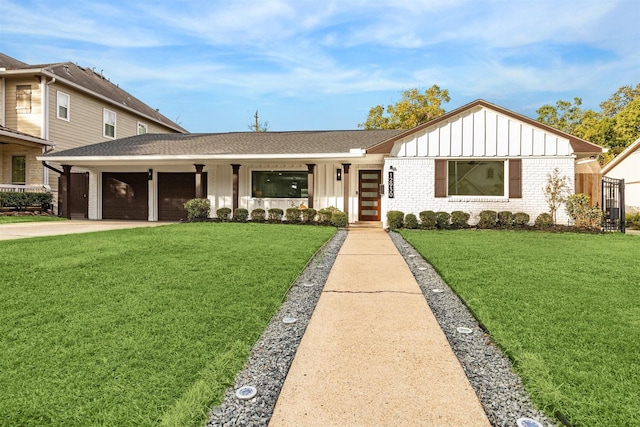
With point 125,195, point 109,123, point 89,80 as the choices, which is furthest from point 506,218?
point 89,80

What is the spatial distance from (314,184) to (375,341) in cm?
1126

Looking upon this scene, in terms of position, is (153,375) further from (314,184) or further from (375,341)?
(314,184)

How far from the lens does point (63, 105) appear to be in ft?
53.8

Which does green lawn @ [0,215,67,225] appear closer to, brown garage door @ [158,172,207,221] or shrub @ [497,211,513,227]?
brown garage door @ [158,172,207,221]

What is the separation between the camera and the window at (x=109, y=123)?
62.1 feet

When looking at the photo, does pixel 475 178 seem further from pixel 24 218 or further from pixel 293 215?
pixel 24 218

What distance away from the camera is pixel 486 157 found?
11.2 metres

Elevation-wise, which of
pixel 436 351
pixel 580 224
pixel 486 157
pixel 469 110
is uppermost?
pixel 469 110

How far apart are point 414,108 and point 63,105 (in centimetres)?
2112

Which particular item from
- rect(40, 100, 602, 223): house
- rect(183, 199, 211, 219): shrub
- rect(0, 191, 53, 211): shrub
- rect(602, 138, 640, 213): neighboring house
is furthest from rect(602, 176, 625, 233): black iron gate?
rect(0, 191, 53, 211): shrub

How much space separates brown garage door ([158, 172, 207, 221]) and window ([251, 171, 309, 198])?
9.08 ft

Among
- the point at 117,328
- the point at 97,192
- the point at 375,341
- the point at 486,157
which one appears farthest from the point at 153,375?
the point at 97,192

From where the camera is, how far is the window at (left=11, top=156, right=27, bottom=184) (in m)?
15.7

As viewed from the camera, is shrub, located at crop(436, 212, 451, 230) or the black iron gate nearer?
the black iron gate
